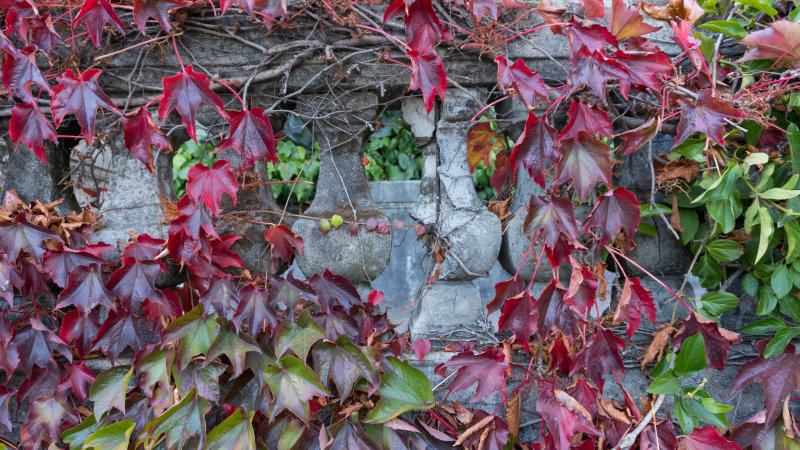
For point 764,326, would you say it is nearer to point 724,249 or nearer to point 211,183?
point 724,249

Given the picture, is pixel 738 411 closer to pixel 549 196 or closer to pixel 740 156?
pixel 740 156

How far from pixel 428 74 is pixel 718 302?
0.80 meters

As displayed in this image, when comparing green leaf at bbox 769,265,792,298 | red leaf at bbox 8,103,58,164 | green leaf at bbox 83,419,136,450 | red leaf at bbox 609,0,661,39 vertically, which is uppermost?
red leaf at bbox 609,0,661,39

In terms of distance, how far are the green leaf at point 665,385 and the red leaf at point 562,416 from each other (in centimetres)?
15

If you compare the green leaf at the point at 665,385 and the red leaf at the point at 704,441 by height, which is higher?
the green leaf at the point at 665,385

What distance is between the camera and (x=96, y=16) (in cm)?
107

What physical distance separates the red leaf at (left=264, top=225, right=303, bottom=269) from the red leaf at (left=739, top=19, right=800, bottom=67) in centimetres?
101

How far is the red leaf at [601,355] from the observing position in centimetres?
111

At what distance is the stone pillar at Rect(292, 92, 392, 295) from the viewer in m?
1.27

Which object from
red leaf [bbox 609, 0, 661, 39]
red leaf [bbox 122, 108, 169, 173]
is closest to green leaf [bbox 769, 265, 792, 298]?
red leaf [bbox 609, 0, 661, 39]

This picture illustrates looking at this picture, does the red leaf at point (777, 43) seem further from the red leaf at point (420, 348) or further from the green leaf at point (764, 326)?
the red leaf at point (420, 348)

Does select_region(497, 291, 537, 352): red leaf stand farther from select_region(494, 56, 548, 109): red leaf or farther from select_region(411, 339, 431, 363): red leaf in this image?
select_region(494, 56, 548, 109): red leaf

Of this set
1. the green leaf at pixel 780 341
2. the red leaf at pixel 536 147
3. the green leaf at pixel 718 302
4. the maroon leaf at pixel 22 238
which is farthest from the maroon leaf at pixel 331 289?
the green leaf at pixel 780 341

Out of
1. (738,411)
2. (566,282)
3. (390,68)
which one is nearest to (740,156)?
(566,282)
